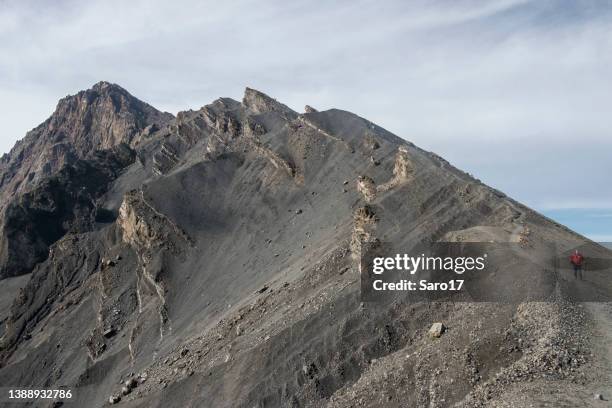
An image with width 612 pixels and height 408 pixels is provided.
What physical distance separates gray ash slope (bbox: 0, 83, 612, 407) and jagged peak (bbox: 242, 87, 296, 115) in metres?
0.36

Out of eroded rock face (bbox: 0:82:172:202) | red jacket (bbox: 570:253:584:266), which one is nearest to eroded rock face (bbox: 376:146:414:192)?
red jacket (bbox: 570:253:584:266)

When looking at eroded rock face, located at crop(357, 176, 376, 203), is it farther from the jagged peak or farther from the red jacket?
the jagged peak

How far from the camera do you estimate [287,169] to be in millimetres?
54969

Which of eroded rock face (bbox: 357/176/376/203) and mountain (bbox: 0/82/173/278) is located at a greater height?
mountain (bbox: 0/82/173/278)

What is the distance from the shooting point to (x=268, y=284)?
37.4 metres

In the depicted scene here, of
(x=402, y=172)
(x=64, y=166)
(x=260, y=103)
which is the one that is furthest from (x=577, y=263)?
(x=64, y=166)

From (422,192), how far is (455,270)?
1060cm

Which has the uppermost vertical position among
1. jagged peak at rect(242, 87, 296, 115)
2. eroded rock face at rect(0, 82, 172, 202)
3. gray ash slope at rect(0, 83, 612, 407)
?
eroded rock face at rect(0, 82, 172, 202)

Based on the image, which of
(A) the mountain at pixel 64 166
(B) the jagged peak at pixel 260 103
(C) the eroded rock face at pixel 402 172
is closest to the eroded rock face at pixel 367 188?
(C) the eroded rock face at pixel 402 172

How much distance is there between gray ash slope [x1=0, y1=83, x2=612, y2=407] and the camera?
2100 centimetres

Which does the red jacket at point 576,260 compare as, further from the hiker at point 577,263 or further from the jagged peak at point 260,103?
the jagged peak at point 260,103

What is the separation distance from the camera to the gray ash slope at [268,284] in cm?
2100

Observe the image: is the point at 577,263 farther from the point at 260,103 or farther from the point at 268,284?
the point at 260,103

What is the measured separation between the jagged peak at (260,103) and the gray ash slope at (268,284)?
36 cm
